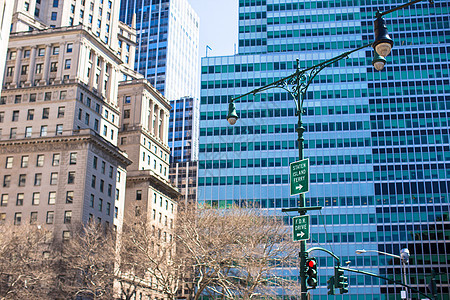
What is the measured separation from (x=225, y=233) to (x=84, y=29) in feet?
199

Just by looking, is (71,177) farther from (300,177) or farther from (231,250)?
(300,177)

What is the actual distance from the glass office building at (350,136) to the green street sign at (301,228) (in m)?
82.5

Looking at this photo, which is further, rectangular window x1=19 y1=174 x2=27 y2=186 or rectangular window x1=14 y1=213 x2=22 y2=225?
rectangular window x1=19 y1=174 x2=27 y2=186

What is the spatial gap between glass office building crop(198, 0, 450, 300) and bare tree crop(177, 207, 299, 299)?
46911 millimetres

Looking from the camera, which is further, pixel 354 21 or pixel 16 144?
pixel 354 21

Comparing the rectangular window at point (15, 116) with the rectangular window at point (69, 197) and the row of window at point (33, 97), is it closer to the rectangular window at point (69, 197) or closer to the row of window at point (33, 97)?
the row of window at point (33, 97)

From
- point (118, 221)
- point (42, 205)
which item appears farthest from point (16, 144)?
point (118, 221)

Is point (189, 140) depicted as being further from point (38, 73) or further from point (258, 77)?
point (38, 73)

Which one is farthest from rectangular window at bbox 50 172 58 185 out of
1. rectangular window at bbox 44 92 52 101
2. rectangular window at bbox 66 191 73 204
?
rectangular window at bbox 44 92 52 101

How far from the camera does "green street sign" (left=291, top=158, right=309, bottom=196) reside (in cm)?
1872

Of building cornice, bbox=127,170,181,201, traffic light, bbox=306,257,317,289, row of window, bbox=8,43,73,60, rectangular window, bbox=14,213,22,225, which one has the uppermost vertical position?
row of window, bbox=8,43,73,60

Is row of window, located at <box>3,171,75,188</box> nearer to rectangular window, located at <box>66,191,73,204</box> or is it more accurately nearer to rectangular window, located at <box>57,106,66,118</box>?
rectangular window, located at <box>66,191,73,204</box>

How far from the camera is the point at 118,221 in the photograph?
99.2 m

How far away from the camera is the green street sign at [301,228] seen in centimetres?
1842
